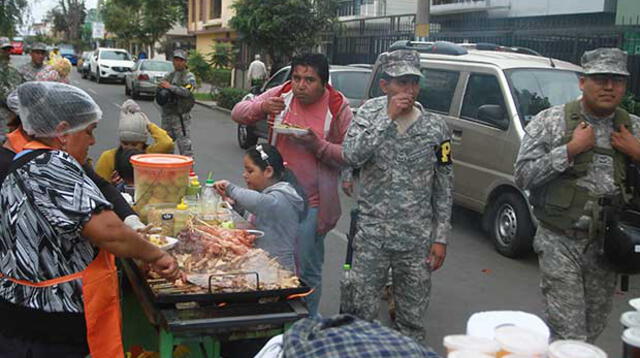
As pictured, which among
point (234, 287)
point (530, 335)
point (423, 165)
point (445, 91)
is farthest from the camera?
point (445, 91)

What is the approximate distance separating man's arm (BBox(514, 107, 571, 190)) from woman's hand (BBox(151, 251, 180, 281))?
1994 millimetres

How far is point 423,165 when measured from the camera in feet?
12.7

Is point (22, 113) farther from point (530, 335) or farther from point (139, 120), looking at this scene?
point (139, 120)

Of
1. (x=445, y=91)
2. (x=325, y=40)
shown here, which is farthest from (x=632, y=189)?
(x=325, y=40)

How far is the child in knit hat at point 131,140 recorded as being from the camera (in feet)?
16.8

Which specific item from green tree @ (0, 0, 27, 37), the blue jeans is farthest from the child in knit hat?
green tree @ (0, 0, 27, 37)

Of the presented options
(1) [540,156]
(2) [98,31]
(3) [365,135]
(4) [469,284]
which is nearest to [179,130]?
(4) [469,284]

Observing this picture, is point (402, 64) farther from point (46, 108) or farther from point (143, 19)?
point (143, 19)

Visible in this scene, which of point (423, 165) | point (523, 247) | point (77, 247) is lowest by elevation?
point (523, 247)

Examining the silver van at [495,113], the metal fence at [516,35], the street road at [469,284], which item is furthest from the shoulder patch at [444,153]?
the metal fence at [516,35]

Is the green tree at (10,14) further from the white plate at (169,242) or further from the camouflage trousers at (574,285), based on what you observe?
the camouflage trousers at (574,285)

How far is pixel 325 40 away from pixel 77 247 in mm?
20530

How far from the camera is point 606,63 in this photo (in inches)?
140

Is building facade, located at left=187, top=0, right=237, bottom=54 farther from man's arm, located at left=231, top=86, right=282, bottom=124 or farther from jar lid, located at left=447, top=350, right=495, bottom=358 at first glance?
jar lid, located at left=447, top=350, right=495, bottom=358
